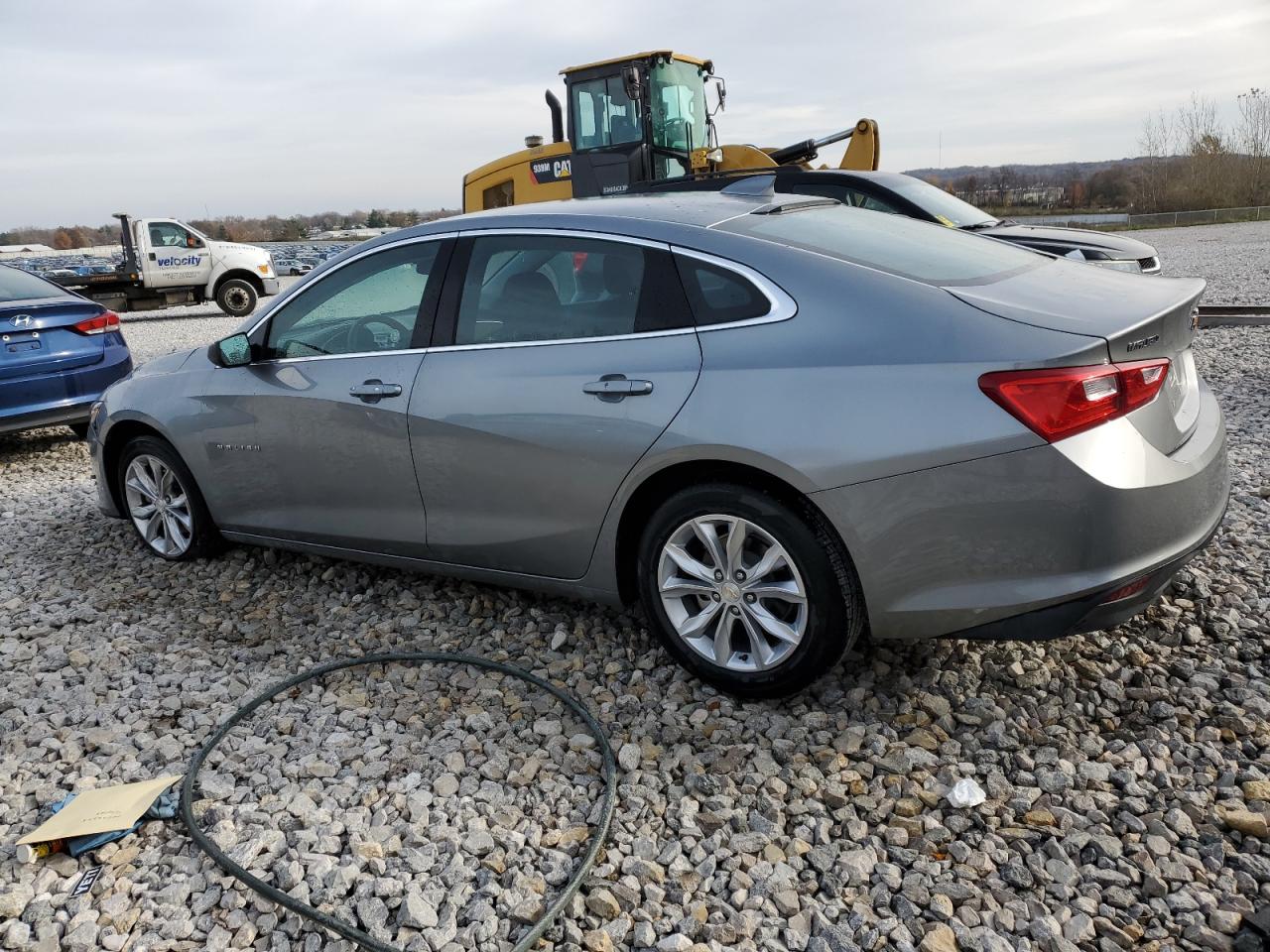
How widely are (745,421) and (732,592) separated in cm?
58

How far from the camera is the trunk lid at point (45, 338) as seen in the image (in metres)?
7.20

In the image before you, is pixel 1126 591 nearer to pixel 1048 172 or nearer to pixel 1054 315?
pixel 1054 315

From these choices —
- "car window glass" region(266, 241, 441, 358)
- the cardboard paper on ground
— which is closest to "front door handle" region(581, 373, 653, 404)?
"car window glass" region(266, 241, 441, 358)

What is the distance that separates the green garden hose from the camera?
248cm

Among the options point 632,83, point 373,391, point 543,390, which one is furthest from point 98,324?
point 632,83

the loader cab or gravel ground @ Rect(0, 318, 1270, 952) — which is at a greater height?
the loader cab

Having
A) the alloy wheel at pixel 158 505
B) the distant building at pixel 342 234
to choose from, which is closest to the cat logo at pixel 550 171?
the alloy wheel at pixel 158 505

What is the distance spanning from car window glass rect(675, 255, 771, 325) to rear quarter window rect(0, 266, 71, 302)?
20.7 ft

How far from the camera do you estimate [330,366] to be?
4.18 meters

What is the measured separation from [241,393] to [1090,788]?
3652mm

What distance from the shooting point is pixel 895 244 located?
3.54 m

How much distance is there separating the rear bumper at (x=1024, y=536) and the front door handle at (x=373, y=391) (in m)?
1.81

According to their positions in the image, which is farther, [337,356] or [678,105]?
[678,105]

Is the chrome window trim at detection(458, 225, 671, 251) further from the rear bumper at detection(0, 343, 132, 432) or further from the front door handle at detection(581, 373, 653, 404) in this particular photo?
the rear bumper at detection(0, 343, 132, 432)
